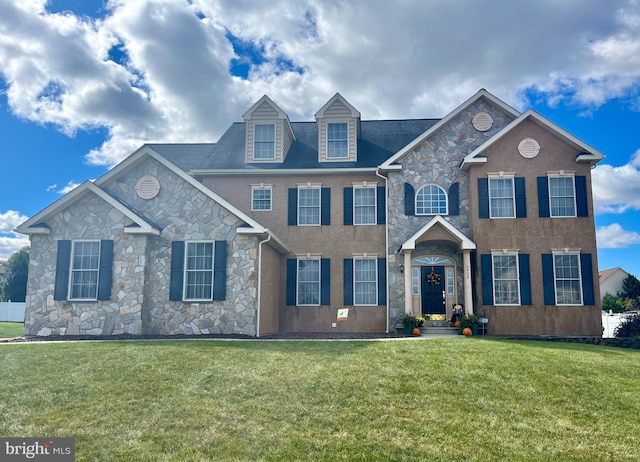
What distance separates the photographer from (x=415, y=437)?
588 centimetres

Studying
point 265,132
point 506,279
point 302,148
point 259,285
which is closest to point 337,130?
point 302,148

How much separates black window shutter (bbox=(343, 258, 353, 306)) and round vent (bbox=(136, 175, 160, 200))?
6820mm

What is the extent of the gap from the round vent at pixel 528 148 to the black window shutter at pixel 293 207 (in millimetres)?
7920

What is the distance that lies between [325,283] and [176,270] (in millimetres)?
5366

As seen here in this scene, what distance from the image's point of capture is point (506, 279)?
1585 cm

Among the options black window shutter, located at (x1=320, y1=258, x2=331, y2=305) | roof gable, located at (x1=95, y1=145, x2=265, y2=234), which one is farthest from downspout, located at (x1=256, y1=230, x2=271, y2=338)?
black window shutter, located at (x1=320, y1=258, x2=331, y2=305)

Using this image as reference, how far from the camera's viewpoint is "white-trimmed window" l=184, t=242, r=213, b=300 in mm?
14227

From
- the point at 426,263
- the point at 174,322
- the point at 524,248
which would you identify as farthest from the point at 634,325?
the point at 174,322

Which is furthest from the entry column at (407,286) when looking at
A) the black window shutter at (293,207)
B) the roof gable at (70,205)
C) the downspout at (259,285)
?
the roof gable at (70,205)

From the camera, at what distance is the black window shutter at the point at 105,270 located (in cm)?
1390

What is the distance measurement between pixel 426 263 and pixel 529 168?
15.4ft

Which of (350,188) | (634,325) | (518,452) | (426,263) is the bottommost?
(518,452)

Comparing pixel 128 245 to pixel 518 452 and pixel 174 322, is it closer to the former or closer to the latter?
pixel 174 322

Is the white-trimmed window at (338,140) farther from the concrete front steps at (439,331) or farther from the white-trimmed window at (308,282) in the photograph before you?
the concrete front steps at (439,331)
